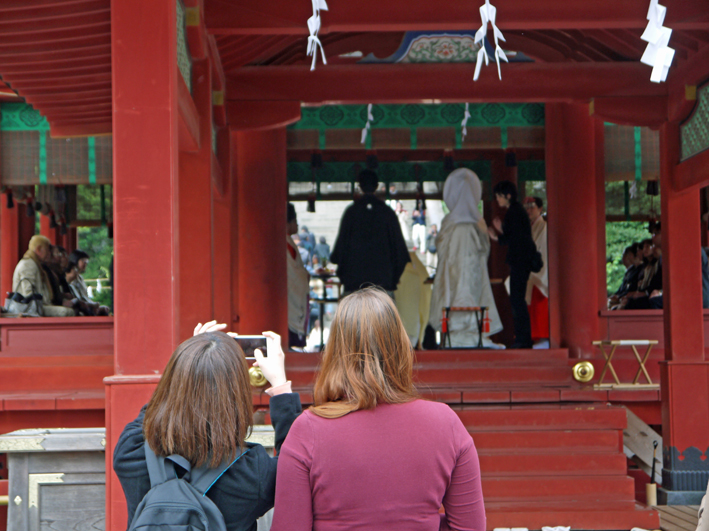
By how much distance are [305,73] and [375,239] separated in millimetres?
1961

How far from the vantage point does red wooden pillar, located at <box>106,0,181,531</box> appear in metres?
3.32

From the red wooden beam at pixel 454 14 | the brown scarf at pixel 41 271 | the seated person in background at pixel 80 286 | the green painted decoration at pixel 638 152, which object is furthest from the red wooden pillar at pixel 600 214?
the brown scarf at pixel 41 271

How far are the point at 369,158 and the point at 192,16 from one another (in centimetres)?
446

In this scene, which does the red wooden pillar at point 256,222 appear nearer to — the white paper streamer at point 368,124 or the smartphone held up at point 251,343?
the white paper streamer at point 368,124

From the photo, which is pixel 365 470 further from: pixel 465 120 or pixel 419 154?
pixel 419 154

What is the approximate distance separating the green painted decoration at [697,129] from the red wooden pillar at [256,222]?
377 centimetres

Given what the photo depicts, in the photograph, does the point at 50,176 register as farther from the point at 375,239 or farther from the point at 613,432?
the point at 613,432

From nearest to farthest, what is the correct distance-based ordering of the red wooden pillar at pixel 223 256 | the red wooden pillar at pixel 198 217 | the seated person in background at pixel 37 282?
the red wooden pillar at pixel 198 217 < the red wooden pillar at pixel 223 256 < the seated person in background at pixel 37 282

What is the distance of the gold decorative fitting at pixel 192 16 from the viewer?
4.27 meters

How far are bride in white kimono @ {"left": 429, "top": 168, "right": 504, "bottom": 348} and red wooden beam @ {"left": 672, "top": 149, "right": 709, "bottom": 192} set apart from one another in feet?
Result: 7.57

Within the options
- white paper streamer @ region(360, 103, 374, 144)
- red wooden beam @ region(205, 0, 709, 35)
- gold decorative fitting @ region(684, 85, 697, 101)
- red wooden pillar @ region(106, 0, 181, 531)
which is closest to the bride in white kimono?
white paper streamer @ region(360, 103, 374, 144)

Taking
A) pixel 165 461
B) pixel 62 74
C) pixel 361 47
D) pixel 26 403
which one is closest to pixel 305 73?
pixel 361 47

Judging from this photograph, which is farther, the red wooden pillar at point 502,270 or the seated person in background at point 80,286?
the red wooden pillar at point 502,270

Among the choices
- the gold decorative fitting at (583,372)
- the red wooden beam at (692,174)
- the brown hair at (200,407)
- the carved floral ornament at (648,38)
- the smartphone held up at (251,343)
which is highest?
the carved floral ornament at (648,38)
